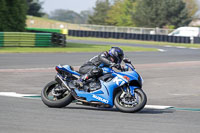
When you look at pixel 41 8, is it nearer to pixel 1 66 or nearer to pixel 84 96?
pixel 1 66

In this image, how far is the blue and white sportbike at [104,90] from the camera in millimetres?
7941

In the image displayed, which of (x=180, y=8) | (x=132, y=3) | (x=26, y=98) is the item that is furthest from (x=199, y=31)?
(x=132, y=3)

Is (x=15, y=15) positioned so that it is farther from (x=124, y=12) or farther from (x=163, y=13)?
(x=124, y=12)

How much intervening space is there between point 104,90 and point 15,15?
2873 centimetres

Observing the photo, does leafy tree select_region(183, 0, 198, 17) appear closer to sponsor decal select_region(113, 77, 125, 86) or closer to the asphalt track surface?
the asphalt track surface

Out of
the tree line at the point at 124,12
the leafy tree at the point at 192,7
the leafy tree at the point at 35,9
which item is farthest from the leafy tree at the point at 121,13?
the leafy tree at the point at 35,9

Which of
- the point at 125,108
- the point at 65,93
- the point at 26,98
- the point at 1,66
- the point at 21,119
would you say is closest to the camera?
the point at 21,119

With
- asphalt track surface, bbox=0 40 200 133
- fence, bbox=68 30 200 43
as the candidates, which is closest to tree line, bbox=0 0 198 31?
fence, bbox=68 30 200 43

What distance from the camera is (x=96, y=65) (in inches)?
337

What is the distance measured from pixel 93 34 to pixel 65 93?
46018mm

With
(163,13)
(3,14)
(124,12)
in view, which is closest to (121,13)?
(124,12)

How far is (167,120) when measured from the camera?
739cm

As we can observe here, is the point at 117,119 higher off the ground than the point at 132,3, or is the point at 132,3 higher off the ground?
the point at 132,3

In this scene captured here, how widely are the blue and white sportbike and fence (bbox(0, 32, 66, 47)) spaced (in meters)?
20.6
